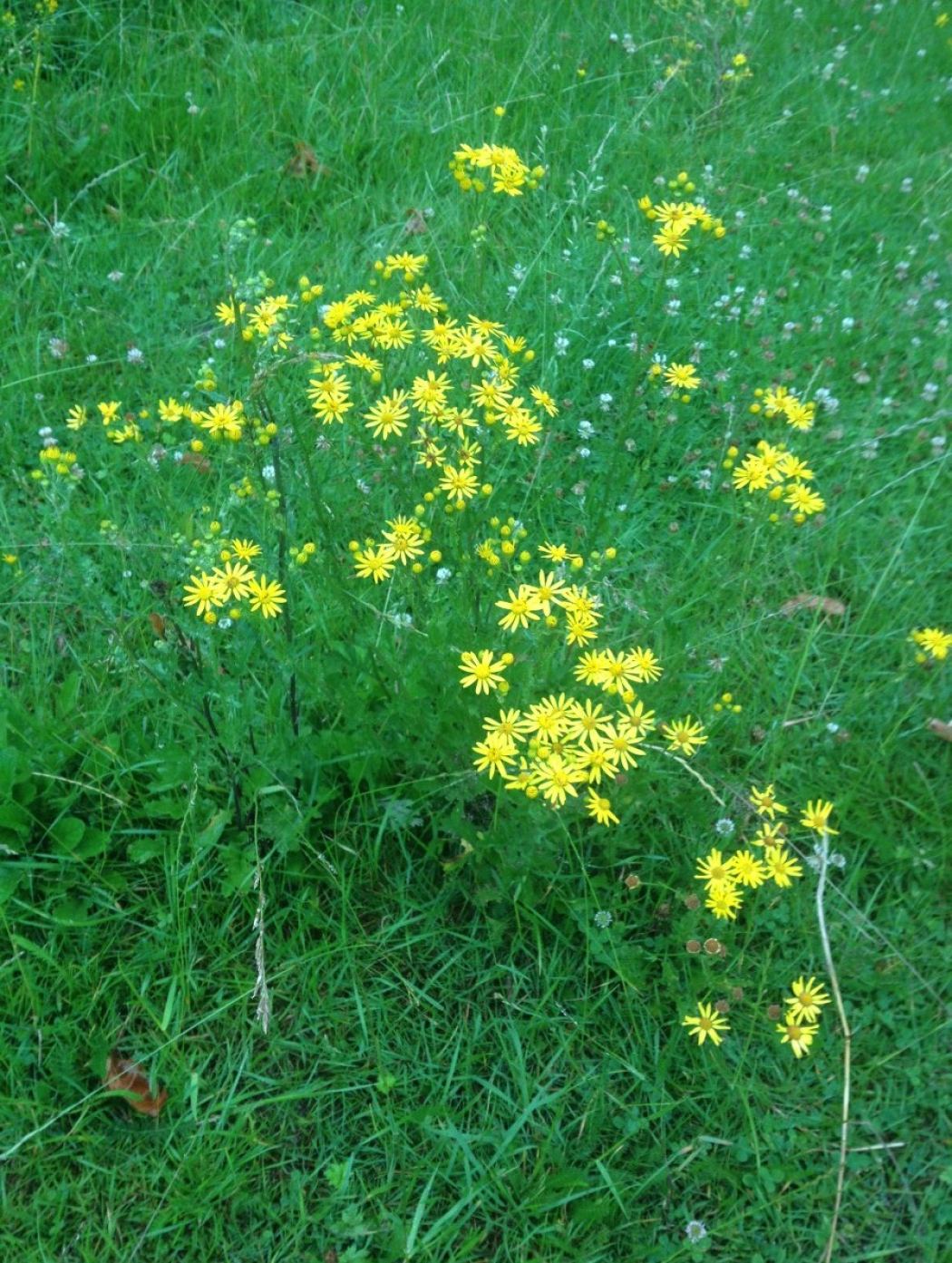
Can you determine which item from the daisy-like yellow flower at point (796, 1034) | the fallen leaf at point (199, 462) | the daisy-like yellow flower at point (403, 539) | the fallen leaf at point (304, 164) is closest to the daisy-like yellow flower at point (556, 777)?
the daisy-like yellow flower at point (403, 539)

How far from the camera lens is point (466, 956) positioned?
7.16 feet

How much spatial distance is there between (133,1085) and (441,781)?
77 cm

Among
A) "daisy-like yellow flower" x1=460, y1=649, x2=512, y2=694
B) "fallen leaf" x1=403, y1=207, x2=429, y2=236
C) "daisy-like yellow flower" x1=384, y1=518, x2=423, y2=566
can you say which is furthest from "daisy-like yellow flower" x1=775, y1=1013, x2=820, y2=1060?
"fallen leaf" x1=403, y1=207, x2=429, y2=236

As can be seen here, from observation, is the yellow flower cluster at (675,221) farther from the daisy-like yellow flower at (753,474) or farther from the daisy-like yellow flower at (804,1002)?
the daisy-like yellow flower at (804,1002)

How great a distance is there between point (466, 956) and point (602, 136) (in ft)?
9.70

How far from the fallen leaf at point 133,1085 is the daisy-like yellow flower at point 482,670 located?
91 cm

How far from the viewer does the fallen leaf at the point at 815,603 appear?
9.05ft

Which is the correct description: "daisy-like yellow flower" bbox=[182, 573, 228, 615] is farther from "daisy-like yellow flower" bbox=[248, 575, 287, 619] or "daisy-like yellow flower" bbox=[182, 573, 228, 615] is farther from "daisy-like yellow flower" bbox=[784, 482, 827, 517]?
"daisy-like yellow flower" bbox=[784, 482, 827, 517]

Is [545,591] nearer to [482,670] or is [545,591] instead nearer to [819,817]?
[482,670]

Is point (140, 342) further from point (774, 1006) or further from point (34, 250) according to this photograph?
point (774, 1006)

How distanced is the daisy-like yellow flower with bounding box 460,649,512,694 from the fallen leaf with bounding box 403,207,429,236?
6.68ft

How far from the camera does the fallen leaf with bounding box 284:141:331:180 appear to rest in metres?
3.68

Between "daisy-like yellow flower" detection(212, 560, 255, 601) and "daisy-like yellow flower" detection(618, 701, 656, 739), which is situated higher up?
"daisy-like yellow flower" detection(212, 560, 255, 601)

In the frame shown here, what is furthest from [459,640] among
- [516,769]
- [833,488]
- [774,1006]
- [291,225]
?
[291,225]
